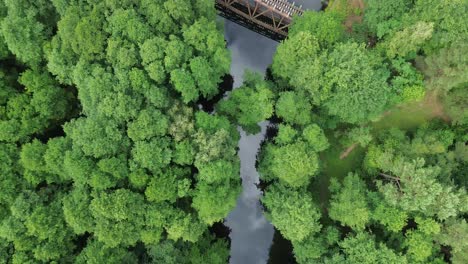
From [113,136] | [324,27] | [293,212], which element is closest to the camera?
[113,136]

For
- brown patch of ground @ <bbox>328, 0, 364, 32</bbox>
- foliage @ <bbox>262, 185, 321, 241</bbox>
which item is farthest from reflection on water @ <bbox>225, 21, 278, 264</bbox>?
brown patch of ground @ <bbox>328, 0, 364, 32</bbox>

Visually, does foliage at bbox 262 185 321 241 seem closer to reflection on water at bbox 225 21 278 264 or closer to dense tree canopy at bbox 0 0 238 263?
dense tree canopy at bbox 0 0 238 263

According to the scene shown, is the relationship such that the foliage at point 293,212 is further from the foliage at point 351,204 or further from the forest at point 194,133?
the foliage at point 351,204

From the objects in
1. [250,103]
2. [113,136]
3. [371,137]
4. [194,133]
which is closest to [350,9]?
[371,137]

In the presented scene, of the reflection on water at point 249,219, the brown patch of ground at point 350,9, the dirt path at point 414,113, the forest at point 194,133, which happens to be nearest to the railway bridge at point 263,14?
the brown patch of ground at point 350,9

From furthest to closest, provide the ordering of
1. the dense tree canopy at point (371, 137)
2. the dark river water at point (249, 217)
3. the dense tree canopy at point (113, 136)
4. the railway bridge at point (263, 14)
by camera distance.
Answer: the dark river water at point (249, 217) → the railway bridge at point (263, 14) → the dense tree canopy at point (371, 137) → the dense tree canopy at point (113, 136)

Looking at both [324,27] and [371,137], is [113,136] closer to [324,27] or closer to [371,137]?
[324,27]

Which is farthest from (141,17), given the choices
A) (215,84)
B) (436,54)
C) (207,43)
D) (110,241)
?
(436,54)
